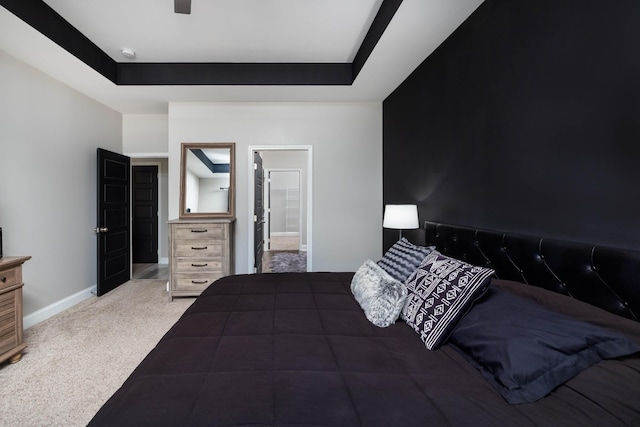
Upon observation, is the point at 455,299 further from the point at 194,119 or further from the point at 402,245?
the point at 194,119

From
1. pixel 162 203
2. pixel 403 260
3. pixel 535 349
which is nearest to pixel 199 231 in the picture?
pixel 403 260

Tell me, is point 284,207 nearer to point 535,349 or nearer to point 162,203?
point 162,203

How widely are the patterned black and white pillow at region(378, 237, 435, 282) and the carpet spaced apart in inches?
132

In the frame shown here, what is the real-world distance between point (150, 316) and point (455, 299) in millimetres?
3121

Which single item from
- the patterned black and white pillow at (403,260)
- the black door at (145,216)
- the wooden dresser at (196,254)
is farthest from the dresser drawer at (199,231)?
the black door at (145,216)

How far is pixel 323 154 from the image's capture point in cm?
393

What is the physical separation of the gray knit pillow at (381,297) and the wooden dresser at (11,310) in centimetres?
257

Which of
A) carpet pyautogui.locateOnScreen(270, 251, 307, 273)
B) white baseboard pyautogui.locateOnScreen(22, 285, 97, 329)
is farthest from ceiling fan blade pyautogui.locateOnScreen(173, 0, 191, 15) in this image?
carpet pyautogui.locateOnScreen(270, 251, 307, 273)

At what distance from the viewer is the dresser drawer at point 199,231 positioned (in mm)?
3377

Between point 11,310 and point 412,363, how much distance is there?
9.49 ft

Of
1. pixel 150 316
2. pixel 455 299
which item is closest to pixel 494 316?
pixel 455 299

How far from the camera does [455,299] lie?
1.22 m

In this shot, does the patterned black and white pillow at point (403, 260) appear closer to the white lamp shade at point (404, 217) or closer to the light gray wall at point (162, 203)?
the white lamp shade at point (404, 217)

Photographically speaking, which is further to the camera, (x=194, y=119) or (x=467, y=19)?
(x=194, y=119)
